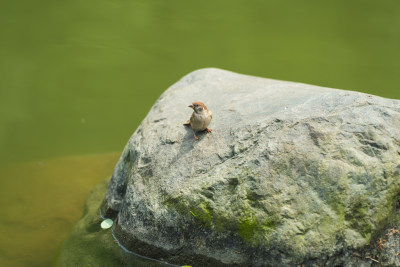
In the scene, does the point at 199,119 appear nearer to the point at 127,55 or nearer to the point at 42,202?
the point at 42,202

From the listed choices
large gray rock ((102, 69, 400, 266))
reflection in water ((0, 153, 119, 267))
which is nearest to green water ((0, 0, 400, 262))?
reflection in water ((0, 153, 119, 267))

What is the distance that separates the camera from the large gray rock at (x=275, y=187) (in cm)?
342

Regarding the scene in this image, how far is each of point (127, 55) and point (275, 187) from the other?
22.7ft

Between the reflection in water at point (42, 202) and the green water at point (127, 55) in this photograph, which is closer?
the reflection in water at point (42, 202)

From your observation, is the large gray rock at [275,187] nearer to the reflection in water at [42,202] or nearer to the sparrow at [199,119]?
the sparrow at [199,119]

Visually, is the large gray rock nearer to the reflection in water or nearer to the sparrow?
the sparrow

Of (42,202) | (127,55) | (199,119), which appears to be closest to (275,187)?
(199,119)

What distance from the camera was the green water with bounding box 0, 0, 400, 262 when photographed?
7371 millimetres

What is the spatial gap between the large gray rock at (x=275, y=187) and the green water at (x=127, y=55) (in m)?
2.43

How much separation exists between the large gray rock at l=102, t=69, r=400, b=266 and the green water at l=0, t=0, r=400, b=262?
243 centimetres

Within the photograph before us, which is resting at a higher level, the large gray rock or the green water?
the green water

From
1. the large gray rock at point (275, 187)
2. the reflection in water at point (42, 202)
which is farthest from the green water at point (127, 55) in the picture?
the large gray rock at point (275, 187)

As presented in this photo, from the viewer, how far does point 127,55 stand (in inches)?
382

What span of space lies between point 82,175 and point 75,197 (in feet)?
1.70
